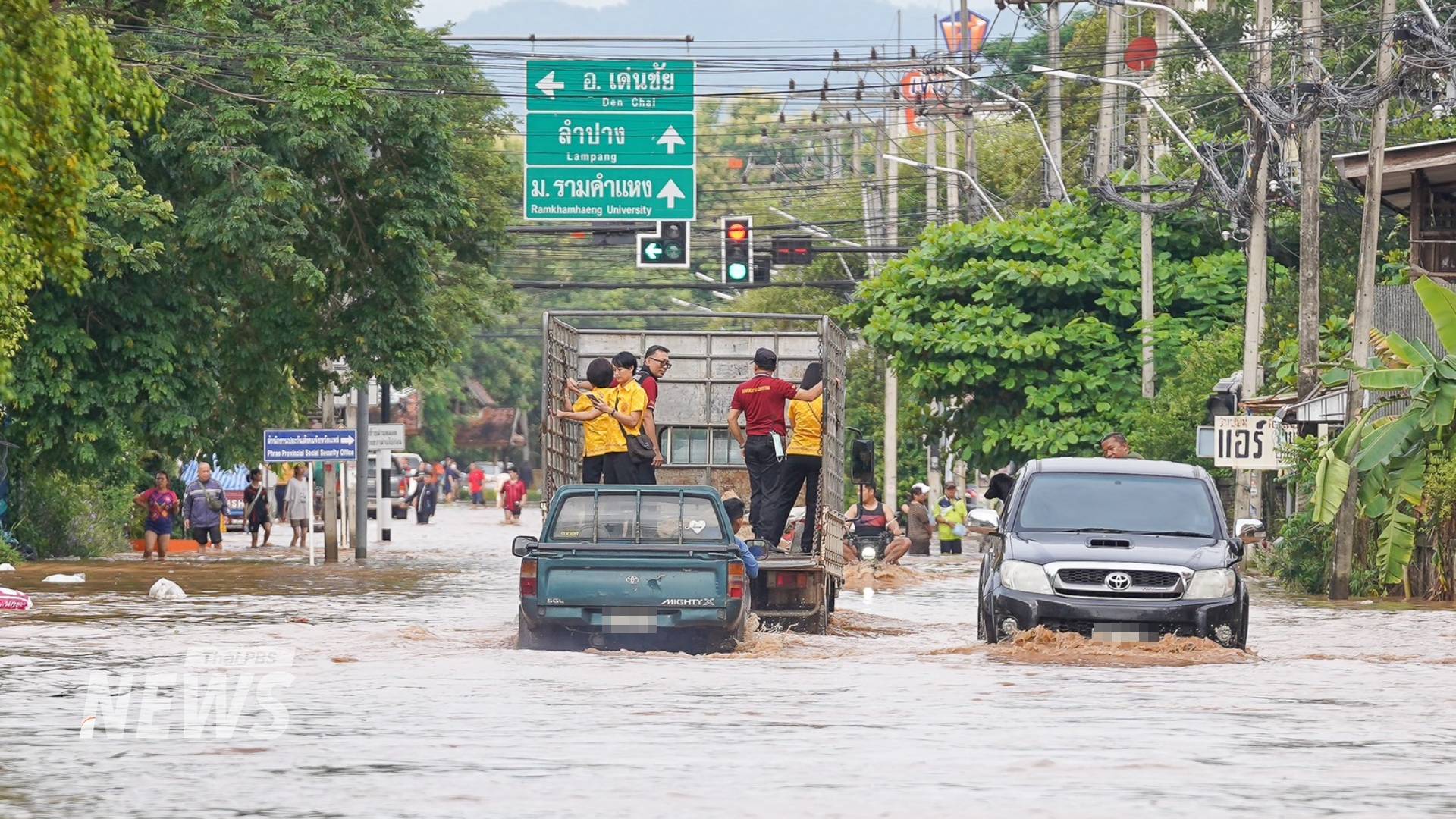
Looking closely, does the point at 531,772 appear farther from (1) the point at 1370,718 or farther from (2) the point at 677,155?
(2) the point at 677,155

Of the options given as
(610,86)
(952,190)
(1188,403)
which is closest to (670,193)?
(610,86)

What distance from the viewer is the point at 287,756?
12.0m

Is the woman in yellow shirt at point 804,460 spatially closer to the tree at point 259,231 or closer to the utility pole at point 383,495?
the tree at point 259,231

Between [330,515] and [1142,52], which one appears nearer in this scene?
[330,515]

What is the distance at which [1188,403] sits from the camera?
121 feet

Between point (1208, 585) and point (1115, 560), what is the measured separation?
70 centimetres

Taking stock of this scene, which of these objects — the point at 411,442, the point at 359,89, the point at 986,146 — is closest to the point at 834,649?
the point at 359,89

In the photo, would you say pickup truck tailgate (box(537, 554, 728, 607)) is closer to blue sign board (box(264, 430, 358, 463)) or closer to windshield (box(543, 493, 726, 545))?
windshield (box(543, 493, 726, 545))

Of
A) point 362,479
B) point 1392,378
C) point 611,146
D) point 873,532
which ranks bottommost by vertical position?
point 873,532

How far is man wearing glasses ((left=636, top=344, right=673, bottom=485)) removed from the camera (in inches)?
803

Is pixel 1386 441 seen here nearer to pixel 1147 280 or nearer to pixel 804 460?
pixel 804 460

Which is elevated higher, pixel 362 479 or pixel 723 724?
pixel 362 479

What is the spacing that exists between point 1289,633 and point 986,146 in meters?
54.6

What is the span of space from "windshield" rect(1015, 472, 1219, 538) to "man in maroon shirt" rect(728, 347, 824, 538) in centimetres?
A: 305
